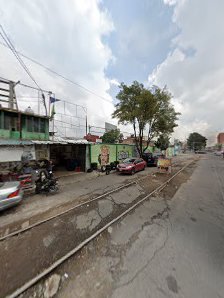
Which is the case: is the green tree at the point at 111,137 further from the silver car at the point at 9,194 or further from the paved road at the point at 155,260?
the paved road at the point at 155,260

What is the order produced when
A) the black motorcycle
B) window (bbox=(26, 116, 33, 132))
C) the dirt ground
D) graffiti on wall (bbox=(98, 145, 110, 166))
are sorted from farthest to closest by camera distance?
graffiti on wall (bbox=(98, 145, 110, 166)) < window (bbox=(26, 116, 33, 132)) < the black motorcycle < the dirt ground

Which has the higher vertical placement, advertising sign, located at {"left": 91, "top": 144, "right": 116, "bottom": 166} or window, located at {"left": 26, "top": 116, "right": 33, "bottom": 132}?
window, located at {"left": 26, "top": 116, "right": 33, "bottom": 132}

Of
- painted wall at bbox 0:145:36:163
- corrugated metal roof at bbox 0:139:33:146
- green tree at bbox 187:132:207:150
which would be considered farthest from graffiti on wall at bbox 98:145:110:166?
green tree at bbox 187:132:207:150

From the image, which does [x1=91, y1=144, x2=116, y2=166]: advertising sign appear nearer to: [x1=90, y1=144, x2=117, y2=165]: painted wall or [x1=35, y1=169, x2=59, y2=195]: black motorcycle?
[x1=90, y1=144, x2=117, y2=165]: painted wall

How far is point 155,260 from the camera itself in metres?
3.49

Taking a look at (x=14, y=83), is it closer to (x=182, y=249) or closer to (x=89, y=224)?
(x=89, y=224)

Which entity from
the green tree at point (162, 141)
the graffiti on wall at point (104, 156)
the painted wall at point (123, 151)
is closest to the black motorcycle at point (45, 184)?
the graffiti on wall at point (104, 156)

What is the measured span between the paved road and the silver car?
4.05 meters

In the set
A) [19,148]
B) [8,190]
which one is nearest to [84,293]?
[8,190]

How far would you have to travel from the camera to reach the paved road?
2.76 metres

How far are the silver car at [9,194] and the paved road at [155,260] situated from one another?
4047mm

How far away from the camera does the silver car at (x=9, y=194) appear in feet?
18.9

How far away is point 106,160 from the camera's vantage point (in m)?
18.9

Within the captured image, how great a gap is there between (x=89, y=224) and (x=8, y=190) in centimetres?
354
